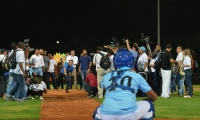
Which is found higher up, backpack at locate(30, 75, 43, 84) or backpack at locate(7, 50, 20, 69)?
backpack at locate(7, 50, 20, 69)

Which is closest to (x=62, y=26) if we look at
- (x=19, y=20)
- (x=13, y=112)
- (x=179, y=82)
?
(x=19, y=20)

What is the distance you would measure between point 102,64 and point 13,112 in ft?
16.9

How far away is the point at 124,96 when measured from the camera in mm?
6105

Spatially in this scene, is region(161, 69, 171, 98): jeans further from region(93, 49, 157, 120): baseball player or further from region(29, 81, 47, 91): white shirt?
region(93, 49, 157, 120): baseball player

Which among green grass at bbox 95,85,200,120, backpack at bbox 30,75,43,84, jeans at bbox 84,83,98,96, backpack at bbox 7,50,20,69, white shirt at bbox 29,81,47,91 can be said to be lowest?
green grass at bbox 95,85,200,120

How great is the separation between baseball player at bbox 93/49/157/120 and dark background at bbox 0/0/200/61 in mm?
35384

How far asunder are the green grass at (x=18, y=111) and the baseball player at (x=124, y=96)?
16.2ft

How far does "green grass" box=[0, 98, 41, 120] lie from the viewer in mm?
11062

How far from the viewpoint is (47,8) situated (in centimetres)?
4903

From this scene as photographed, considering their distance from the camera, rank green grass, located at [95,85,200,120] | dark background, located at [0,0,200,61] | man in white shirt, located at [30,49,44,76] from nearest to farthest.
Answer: green grass, located at [95,85,200,120]
man in white shirt, located at [30,49,44,76]
dark background, located at [0,0,200,61]

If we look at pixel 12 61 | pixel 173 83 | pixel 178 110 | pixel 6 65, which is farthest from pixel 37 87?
pixel 173 83

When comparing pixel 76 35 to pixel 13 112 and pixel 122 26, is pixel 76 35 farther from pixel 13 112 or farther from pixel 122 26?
pixel 13 112

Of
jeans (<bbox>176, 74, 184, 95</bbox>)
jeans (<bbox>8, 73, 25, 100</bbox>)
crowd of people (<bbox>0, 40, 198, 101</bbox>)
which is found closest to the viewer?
jeans (<bbox>8, 73, 25, 100</bbox>)

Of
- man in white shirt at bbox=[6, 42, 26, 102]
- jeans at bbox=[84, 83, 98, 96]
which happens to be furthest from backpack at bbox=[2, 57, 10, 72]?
jeans at bbox=[84, 83, 98, 96]
